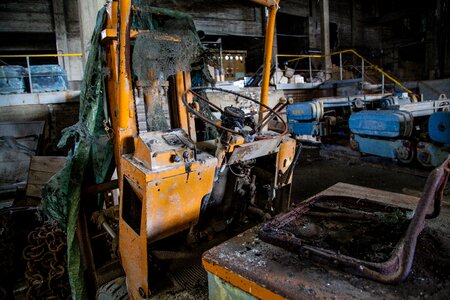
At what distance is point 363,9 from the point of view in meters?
16.1

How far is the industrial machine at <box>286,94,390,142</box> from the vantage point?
7.38 metres

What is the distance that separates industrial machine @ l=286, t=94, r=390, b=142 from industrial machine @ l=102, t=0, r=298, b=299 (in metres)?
4.58

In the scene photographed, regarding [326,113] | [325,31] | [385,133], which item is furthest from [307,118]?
[325,31]

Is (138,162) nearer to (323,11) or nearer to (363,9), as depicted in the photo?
(323,11)

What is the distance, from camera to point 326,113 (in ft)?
26.0

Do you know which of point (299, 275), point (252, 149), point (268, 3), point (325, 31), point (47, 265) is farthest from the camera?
point (325, 31)

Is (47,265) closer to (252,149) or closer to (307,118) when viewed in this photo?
(252,149)

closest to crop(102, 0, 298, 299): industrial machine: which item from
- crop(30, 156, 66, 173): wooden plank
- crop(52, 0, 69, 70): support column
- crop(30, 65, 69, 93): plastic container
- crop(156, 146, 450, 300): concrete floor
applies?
crop(156, 146, 450, 300): concrete floor

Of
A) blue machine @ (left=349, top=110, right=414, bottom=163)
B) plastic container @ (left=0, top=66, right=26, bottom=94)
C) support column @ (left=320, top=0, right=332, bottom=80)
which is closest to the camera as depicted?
blue machine @ (left=349, top=110, right=414, bottom=163)

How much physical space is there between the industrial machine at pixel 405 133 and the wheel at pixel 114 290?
208 inches

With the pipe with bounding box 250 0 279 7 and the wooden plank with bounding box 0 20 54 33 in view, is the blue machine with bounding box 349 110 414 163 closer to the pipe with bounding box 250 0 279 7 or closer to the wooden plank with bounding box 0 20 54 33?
the pipe with bounding box 250 0 279 7

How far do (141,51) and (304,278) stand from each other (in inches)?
84.0

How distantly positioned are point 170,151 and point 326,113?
22.2 ft

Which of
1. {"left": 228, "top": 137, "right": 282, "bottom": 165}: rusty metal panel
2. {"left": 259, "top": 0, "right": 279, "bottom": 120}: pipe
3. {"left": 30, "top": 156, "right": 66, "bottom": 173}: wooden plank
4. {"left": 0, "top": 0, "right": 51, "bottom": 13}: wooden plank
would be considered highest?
{"left": 0, "top": 0, "right": 51, "bottom": 13}: wooden plank
